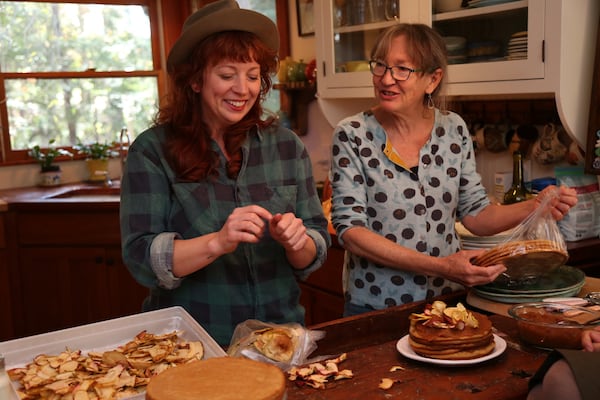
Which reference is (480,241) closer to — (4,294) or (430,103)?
(430,103)

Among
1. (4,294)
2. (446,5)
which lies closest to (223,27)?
(446,5)

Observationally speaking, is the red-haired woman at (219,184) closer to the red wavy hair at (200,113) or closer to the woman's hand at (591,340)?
the red wavy hair at (200,113)

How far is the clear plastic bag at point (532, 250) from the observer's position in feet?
4.89

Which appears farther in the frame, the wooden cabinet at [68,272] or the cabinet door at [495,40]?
the wooden cabinet at [68,272]

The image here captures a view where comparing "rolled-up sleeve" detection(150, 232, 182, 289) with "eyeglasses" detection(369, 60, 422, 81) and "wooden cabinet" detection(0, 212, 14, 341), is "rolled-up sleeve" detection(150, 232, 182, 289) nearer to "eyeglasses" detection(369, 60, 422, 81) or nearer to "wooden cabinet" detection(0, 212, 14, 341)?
"eyeglasses" detection(369, 60, 422, 81)

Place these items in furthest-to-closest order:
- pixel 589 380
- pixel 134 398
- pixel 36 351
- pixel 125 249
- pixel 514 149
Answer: pixel 514 149 → pixel 125 249 → pixel 36 351 → pixel 134 398 → pixel 589 380

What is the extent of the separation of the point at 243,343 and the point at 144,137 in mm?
525

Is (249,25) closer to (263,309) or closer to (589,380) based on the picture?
(263,309)

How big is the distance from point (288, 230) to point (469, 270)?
42 centimetres

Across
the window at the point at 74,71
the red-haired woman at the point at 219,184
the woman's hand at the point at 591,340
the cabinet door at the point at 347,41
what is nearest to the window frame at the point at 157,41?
the window at the point at 74,71

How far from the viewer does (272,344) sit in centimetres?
125

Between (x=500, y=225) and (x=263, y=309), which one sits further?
(x=500, y=225)

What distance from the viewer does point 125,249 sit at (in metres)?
1.43

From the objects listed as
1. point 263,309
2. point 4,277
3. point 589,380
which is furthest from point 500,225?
point 4,277
